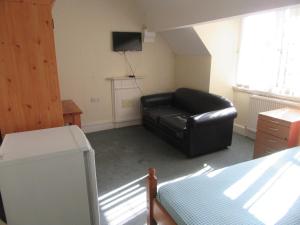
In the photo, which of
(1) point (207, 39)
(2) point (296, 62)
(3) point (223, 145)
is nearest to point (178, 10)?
(1) point (207, 39)

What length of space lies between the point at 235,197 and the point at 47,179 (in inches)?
53.6

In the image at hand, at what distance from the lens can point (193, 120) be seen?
122 inches

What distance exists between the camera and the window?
333 centimetres

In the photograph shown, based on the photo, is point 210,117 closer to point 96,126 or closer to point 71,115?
point 71,115

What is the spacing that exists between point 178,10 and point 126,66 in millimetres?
1545

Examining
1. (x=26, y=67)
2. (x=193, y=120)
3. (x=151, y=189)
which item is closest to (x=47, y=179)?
(x=151, y=189)

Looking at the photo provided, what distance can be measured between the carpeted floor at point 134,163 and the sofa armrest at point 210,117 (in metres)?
0.55

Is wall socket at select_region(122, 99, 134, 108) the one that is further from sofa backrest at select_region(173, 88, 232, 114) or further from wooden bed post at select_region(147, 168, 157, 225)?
wooden bed post at select_region(147, 168, 157, 225)

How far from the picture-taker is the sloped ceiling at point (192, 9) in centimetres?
237

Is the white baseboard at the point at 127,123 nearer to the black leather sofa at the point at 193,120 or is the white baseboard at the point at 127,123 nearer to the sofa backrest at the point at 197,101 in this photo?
the black leather sofa at the point at 193,120

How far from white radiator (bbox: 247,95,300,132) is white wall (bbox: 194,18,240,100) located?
58 cm

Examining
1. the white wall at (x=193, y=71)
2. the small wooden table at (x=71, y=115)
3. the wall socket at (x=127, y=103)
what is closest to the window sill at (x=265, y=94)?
the white wall at (x=193, y=71)

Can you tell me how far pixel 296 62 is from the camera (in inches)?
131

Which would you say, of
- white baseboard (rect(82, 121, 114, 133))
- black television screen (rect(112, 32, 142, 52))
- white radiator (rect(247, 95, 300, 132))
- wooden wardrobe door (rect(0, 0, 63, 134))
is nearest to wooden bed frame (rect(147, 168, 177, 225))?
wooden wardrobe door (rect(0, 0, 63, 134))
